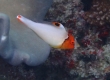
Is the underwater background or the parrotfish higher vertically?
the parrotfish

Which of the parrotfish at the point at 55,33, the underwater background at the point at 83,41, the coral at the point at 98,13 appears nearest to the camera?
the parrotfish at the point at 55,33

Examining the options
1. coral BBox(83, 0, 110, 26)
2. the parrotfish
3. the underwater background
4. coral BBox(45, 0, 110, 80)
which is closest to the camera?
the parrotfish

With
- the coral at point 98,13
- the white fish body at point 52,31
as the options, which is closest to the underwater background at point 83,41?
the coral at point 98,13

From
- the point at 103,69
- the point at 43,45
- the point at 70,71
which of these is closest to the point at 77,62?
the point at 70,71

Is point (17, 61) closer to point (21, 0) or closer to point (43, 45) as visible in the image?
point (43, 45)

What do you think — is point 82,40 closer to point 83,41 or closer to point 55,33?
point 83,41

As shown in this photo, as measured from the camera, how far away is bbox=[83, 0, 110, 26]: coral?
12.2ft

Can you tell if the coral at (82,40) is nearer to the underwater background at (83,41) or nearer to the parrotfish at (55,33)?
the underwater background at (83,41)

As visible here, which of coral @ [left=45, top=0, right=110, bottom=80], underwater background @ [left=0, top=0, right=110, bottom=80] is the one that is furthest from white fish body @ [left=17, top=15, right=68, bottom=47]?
coral @ [left=45, top=0, right=110, bottom=80]

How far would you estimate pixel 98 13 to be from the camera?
3814mm

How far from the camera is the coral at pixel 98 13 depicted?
Result: 12.2ft

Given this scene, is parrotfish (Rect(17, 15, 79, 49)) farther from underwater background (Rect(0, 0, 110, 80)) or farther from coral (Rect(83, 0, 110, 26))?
coral (Rect(83, 0, 110, 26))

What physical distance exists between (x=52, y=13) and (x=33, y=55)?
129cm

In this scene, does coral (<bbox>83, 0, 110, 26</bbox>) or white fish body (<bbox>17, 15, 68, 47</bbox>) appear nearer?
white fish body (<bbox>17, 15, 68, 47</bbox>)
